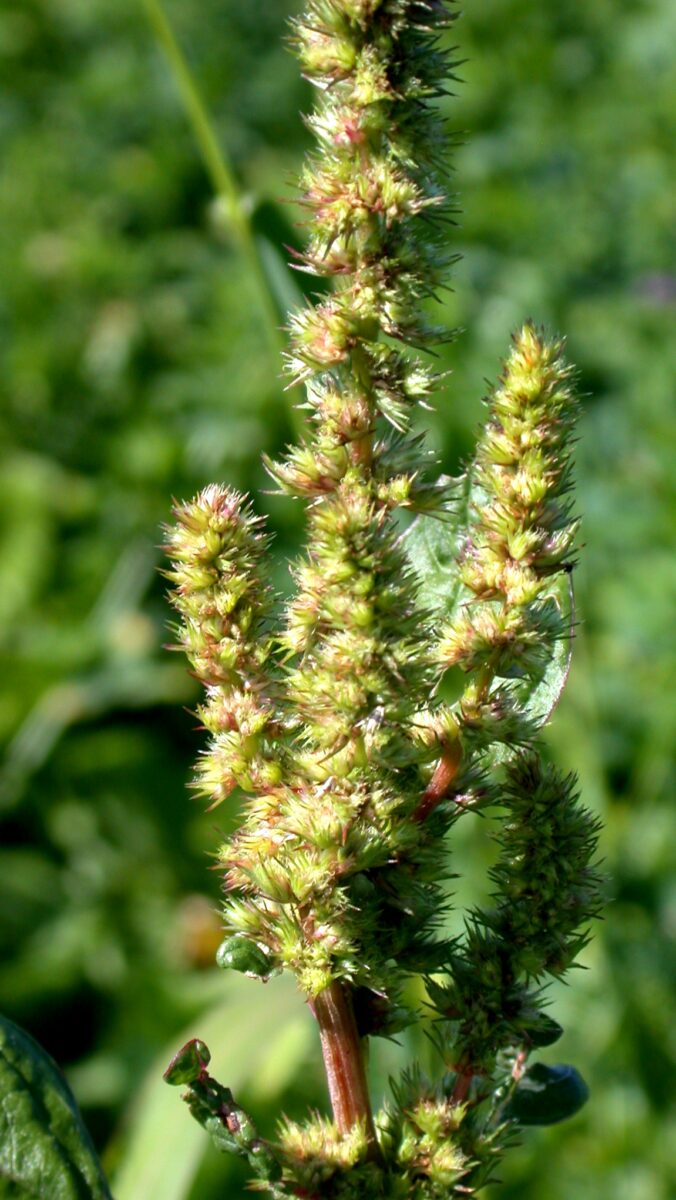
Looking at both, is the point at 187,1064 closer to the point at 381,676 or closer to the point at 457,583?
the point at 381,676

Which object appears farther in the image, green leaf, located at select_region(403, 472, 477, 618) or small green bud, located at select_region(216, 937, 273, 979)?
green leaf, located at select_region(403, 472, 477, 618)

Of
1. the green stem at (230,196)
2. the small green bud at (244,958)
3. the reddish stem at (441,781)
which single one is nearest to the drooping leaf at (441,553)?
the reddish stem at (441,781)

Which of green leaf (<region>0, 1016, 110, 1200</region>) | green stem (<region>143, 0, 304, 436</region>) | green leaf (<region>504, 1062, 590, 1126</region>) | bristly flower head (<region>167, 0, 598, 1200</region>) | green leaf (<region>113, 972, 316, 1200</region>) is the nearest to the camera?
bristly flower head (<region>167, 0, 598, 1200</region>)

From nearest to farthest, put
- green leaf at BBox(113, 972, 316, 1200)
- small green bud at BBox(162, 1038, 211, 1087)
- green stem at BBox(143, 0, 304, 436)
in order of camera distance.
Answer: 1. small green bud at BBox(162, 1038, 211, 1087)
2. green leaf at BBox(113, 972, 316, 1200)
3. green stem at BBox(143, 0, 304, 436)

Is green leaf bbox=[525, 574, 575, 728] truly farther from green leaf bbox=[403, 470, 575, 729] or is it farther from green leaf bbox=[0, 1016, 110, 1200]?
green leaf bbox=[0, 1016, 110, 1200]

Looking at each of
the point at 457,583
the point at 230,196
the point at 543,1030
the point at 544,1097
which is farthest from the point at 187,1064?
the point at 230,196

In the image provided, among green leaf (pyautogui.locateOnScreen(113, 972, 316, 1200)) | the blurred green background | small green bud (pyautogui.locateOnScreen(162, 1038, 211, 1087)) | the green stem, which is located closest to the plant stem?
small green bud (pyautogui.locateOnScreen(162, 1038, 211, 1087))
